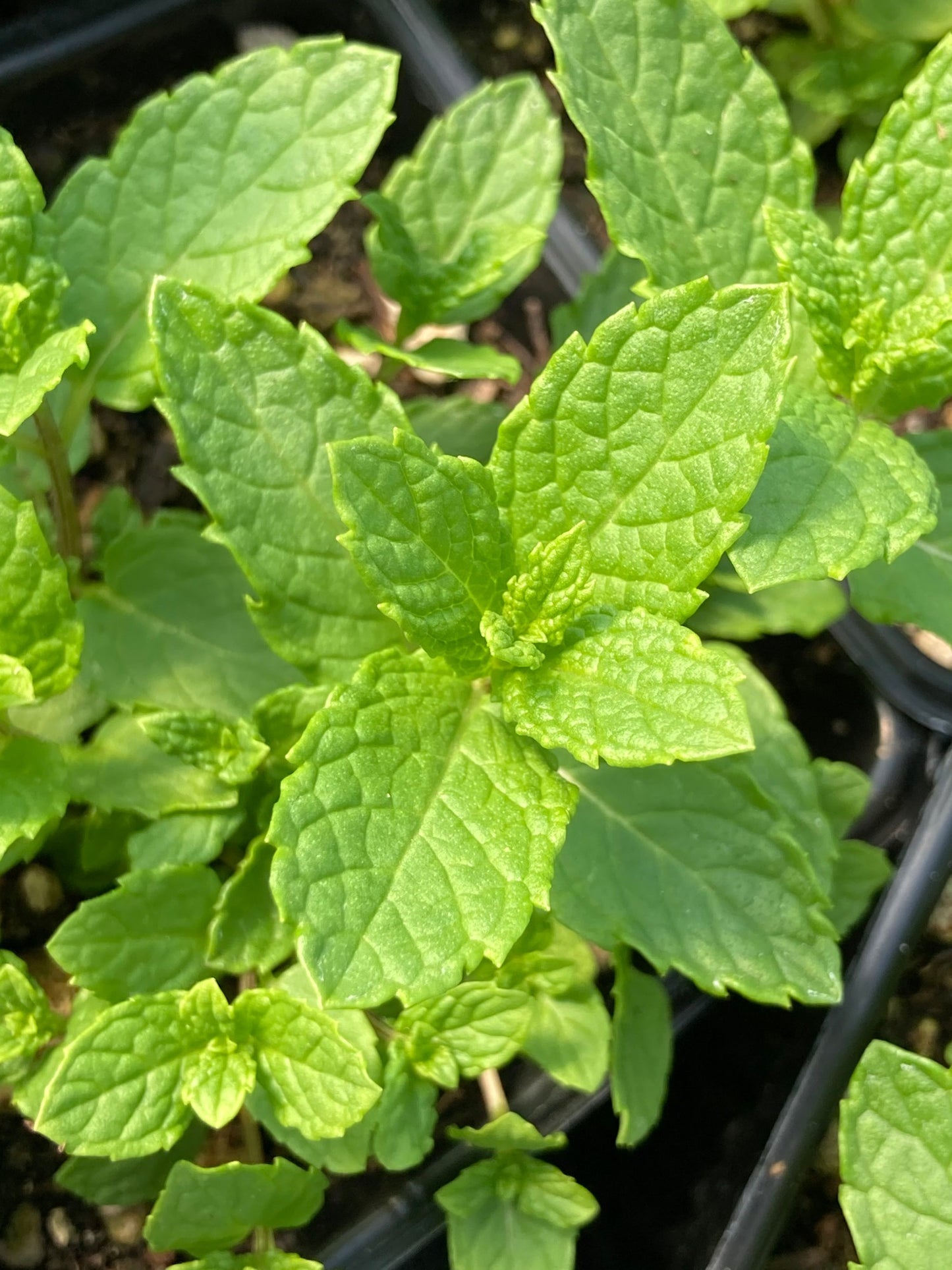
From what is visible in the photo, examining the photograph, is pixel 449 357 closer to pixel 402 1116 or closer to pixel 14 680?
pixel 14 680

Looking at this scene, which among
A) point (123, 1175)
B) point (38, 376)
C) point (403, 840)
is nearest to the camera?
point (403, 840)

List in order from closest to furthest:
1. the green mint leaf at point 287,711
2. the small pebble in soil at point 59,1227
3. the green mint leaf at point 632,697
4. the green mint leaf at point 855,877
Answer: the green mint leaf at point 632,697, the green mint leaf at point 287,711, the small pebble in soil at point 59,1227, the green mint leaf at point 855,877

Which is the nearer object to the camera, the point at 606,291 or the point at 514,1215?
the point at 514,1215

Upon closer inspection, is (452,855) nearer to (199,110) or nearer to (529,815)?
(529,815)

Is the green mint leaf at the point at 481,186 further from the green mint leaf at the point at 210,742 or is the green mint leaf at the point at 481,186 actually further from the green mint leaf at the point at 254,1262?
the green mint leaf at the point at 254,1262

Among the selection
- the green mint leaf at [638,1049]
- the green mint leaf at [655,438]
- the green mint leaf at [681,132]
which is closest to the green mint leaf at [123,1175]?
the green mint leaf at [638,1049]

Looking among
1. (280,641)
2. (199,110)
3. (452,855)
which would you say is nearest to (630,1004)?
(452,855)

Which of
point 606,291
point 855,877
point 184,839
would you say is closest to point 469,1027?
point 184,839
